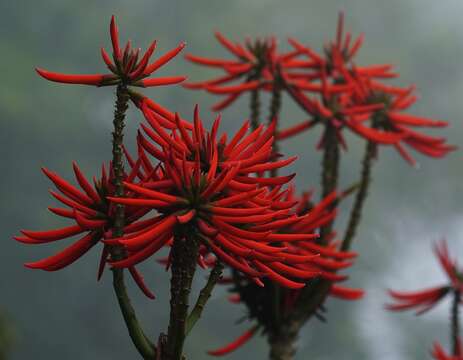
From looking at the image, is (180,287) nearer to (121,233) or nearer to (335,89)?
(121,233)

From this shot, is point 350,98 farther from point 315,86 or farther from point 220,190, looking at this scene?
point 220,190

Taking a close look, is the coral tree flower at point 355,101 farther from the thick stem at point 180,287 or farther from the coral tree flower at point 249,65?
the thick stem at point 180,287

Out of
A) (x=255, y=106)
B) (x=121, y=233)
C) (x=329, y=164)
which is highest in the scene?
(x=255, y=106)

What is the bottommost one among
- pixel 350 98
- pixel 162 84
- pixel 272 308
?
pixel 272 308

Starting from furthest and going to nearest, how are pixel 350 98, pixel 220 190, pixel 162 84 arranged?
1. pixel 350 98
2. pixel 162 84
3. pixel 220 190

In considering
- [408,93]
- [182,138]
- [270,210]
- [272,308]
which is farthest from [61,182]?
[408,93]

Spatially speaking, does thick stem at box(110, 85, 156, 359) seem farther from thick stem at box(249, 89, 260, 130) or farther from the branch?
thick stem at box(249, 89, 260, 130)

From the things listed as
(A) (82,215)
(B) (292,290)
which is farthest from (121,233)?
(B) (292,290)
